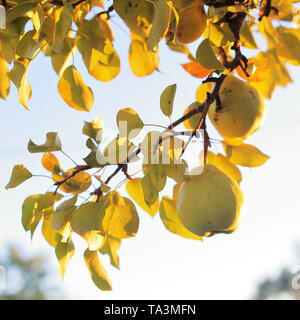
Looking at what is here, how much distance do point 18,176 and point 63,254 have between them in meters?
0.15

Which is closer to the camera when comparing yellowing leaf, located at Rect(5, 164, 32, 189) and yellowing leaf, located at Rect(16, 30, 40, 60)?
yellowing leaf, located at Rect(16, 30, 40, 60)

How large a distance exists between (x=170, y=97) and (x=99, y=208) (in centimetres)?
19

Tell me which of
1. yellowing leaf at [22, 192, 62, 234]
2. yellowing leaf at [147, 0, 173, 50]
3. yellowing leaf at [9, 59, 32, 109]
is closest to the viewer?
yellowing leaf at [147, 0, 173, 50]

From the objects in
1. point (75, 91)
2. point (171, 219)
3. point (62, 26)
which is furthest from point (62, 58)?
point (171, 219)

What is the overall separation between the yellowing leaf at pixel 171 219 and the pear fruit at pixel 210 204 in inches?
3.1

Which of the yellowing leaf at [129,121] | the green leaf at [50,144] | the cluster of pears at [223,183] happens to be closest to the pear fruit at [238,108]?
the cluster of pears at [223,183]

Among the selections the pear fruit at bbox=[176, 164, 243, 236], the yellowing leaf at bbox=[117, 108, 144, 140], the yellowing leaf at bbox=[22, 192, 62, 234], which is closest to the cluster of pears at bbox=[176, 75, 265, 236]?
the pear fruit at bbox=[176, 164, 243, 236]

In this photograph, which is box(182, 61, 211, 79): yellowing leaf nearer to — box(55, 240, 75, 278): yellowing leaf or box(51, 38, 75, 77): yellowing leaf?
box(51, 38, 75, 77): yellowing leaf

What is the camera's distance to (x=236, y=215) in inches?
28.1

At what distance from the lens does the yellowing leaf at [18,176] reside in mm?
816

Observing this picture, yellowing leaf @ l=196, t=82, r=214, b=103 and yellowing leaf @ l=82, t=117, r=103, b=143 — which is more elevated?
yellowing leaf @ l=196, t=82, r=214, b=103

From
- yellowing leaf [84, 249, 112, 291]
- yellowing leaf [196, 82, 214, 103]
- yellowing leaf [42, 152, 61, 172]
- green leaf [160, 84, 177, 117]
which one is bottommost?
yellowing leaf [84, 249, 112, 291]

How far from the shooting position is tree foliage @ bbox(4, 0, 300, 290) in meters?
0.71

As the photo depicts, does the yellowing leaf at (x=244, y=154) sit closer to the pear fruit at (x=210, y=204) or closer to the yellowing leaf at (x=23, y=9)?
the pear fruit at (x=210, y=204)
